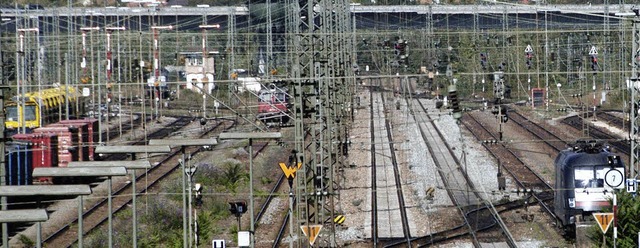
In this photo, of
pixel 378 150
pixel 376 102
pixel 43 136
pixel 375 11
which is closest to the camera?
pixel 43 136

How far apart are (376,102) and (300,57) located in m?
39.7

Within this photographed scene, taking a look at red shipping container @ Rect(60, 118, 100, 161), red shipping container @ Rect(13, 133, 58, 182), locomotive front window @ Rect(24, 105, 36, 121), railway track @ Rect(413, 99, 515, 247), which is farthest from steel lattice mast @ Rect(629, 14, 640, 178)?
locomotive front window @ Rect(24, 105, 36, 121)

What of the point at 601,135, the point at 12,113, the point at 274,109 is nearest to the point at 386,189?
the point at 601,135

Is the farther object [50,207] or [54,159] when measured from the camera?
[54,159]

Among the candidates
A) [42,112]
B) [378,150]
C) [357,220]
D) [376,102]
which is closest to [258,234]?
[357,220]

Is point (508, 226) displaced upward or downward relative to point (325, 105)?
downward

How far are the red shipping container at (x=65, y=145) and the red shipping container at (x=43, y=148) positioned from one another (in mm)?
625

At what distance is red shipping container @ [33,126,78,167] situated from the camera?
35619 millimetres

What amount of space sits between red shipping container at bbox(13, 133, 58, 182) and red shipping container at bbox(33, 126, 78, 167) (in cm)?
63

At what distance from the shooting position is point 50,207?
30422 millimetres

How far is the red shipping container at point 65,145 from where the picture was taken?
35.6 meters

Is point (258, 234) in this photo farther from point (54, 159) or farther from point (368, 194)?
point (54, 159)

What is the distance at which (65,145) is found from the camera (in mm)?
35750

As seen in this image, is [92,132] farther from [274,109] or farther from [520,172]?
[520,172]
